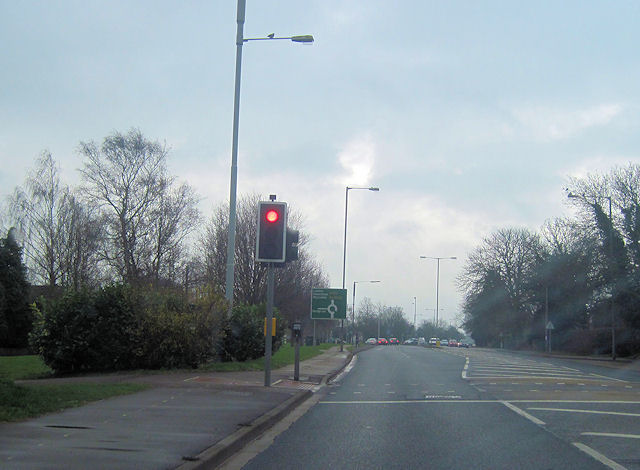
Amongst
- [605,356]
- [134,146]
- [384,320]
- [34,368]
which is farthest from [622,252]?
[384,320]

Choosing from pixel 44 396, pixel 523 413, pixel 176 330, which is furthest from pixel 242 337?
pixel 523 413

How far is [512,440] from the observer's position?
9.58m

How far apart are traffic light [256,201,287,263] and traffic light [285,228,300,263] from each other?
170mm

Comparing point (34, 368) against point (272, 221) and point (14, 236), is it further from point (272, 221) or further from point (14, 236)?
point (14, 236)

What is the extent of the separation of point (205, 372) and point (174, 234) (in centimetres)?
2064

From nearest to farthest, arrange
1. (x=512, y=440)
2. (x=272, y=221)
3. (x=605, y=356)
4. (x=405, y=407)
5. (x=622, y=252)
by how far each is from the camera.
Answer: (x=512, y=440)
(x=405, y=407)
(x=272, y=221)
(x=622, y=252)
(x=605, y=356)

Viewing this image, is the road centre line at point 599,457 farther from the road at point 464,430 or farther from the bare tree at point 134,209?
the bare tree at point 134,209

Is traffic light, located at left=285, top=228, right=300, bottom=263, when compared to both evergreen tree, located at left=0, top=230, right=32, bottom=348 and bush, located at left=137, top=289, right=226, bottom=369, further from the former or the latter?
evergreen tree, located at left=0, top=230, right=32, bottom=348

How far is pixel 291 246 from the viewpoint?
1580 centimetres

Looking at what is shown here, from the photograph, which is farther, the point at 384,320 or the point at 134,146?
the point at 384,320

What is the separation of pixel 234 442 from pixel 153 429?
138 cm

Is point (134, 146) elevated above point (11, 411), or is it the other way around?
point (134, 146)

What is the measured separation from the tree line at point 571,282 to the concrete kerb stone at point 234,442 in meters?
30.7

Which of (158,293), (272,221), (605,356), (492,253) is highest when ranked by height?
(492,253)
